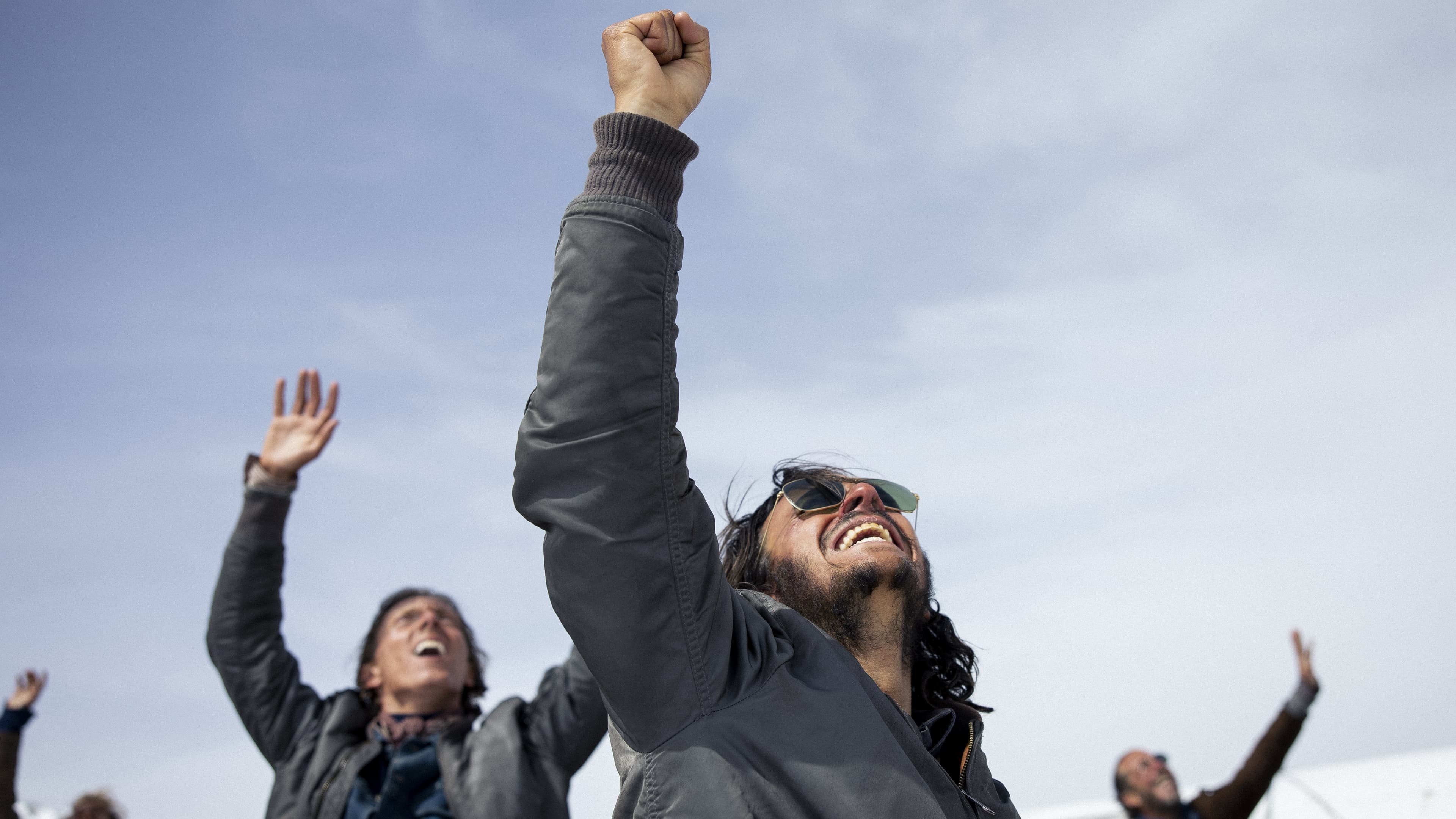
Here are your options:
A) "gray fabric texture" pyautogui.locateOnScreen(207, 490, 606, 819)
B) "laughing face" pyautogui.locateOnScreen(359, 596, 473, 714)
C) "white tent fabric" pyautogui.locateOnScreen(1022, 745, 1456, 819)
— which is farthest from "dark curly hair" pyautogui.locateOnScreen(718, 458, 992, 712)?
"white tent fabric" pyautogui.locateOnScreen(1022, 745, 1456, 819)

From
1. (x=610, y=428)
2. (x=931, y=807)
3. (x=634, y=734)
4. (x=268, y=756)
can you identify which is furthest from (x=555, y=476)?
(x=268, y=756)

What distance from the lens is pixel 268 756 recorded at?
13.3 feet

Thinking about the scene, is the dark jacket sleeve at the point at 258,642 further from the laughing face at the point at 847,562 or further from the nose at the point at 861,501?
the nose at the point at 861,501

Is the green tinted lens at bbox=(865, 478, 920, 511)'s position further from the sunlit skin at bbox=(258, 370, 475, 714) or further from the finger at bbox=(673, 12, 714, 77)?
the sunlit skin at bbox=(258, 370, 475, 714)

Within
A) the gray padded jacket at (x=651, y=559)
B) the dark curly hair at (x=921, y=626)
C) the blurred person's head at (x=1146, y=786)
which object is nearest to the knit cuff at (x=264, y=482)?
the dark curly hair at (x=921, y=626)

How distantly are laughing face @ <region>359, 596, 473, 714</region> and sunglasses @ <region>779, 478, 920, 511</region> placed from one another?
2.16 meters

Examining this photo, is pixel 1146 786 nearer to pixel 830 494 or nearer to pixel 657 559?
pixel 830 494

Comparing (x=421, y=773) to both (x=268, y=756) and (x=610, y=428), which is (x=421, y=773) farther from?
(x=610, y=428)

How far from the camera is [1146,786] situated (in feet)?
21.9

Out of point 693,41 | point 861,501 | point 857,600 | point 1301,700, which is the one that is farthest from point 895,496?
point 1301,700

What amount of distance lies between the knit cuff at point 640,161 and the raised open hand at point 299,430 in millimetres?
3289

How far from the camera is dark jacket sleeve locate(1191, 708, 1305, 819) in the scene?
6.24 meters

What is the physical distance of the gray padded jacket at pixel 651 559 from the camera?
1472mm

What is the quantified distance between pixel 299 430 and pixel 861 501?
285 centimetres
